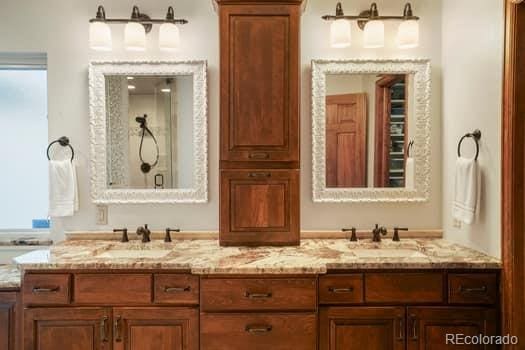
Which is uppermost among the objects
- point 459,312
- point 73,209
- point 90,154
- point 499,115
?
point 499,115

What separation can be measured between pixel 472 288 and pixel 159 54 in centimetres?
231

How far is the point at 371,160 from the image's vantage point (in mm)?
2881

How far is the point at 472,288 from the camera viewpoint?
2242mm

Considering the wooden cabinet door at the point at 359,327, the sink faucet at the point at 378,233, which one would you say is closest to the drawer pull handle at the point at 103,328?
the wooden cabinet door at the point at 359,327

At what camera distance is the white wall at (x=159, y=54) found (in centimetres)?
288

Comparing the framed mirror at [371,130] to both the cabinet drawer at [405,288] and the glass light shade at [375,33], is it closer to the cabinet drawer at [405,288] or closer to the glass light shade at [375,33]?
the glass light shade at [375,33]

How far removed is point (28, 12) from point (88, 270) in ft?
5.88

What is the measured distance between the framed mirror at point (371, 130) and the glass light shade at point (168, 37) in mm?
915

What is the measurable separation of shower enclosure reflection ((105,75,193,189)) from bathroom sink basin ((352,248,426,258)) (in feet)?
3.84

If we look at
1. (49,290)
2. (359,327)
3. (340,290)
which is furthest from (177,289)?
(359,327)

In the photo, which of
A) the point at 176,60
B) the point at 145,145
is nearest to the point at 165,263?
the point at 145,145

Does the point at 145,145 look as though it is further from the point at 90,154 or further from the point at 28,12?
the point at 28,12

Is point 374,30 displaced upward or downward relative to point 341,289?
upward

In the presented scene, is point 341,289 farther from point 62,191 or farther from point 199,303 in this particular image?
point 62,191
